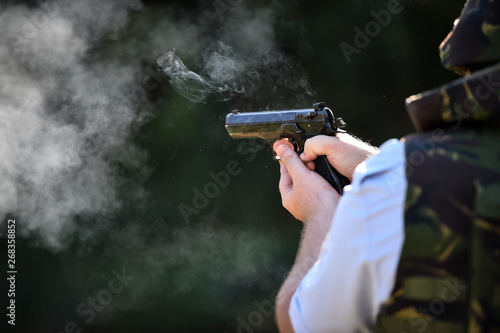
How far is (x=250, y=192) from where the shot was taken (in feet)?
12.4

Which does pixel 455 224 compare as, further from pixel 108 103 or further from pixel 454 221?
pixel 108 103

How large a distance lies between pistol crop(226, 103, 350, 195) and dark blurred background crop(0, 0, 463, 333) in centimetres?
106

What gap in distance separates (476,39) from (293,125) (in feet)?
5.18

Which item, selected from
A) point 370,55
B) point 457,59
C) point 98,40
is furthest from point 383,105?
point 457,59

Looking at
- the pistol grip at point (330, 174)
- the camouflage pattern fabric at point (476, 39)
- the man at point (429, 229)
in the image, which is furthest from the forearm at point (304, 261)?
the camouflage pattern fabric at point (476, 39)

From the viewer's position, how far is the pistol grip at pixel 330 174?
1.97 metres

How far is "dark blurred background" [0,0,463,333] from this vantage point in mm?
3703
